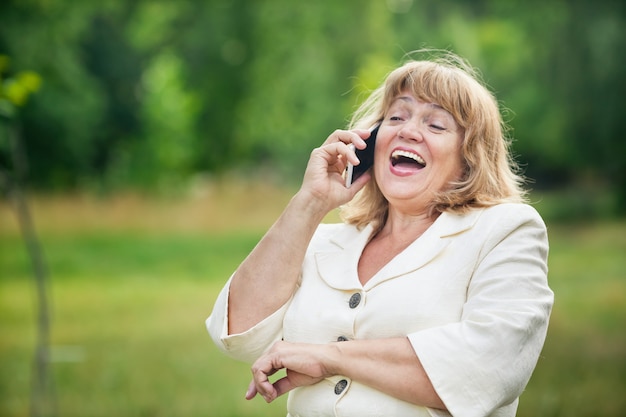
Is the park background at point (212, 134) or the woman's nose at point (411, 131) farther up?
the woman's nose at point (411, 131)

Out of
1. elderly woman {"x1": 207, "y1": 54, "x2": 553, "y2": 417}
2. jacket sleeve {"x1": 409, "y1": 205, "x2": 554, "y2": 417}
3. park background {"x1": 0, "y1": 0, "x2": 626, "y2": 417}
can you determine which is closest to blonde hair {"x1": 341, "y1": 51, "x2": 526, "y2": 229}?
elderly woman {"x1": 207, "y1": 54, "x2": 553, "y2": 417}

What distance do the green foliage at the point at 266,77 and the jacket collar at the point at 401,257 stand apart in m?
6.07

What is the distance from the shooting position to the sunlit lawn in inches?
220

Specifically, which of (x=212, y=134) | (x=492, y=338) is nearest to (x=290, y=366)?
(x=492, y=338)

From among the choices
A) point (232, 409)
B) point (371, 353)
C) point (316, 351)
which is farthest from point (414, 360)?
point (232, 409)

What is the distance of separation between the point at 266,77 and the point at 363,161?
6.74 m

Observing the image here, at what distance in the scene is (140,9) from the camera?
27.5ft

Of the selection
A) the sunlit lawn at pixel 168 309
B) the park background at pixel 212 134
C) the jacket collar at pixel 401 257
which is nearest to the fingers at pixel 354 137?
the jacket collar at pixel 401 257

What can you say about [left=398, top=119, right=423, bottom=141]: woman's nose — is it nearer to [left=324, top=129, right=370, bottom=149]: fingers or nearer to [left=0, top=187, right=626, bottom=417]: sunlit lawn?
[left=324, top=129, right=370, bottom=149]: fingers

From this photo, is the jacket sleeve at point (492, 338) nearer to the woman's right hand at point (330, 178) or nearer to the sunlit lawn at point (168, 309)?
the woman's right hand at point (330, 178)

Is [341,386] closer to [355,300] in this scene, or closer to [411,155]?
[355,300]

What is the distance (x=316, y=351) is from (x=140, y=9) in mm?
7222

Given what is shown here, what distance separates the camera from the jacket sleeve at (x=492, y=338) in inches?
65.4

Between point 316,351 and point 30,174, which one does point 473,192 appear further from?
point 30,174
